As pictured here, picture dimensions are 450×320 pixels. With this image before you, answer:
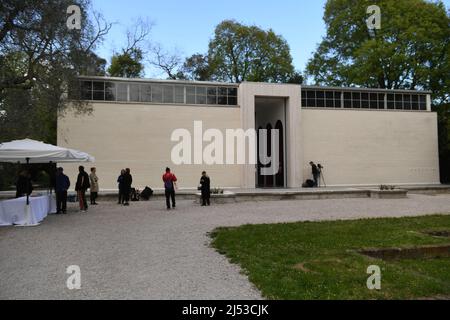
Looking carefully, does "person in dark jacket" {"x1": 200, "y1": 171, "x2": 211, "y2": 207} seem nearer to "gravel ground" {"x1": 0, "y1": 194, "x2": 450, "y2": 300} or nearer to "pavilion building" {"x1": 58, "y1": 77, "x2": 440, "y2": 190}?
"gravel ground" {"x1": 0, "y1": 194, "x2": 450, "y2": 300}

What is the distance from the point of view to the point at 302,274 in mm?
6379

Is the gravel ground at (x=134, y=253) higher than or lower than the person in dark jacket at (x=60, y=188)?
lower

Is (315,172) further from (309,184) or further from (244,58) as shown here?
(244,58)

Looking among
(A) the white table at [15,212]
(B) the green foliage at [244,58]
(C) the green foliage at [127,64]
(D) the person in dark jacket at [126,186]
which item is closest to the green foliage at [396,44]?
(B) the green foliage at [244,58]

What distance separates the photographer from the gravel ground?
19.1ft

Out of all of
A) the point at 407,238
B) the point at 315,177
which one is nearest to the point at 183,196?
the point at 315,177

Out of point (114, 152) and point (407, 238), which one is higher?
point (114, 152)

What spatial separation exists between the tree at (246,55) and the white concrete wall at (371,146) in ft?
62.5

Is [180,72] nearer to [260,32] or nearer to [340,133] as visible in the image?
[260,32]

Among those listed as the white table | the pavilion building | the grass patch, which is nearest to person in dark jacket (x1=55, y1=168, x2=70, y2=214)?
the white table

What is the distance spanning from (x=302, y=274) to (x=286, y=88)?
2340cm

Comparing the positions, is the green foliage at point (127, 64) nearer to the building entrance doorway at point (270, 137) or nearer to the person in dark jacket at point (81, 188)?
the building entrance doorway at point (270, 137)

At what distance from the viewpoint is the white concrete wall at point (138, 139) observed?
81.9 ft

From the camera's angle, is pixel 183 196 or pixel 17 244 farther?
pixel 183 196
